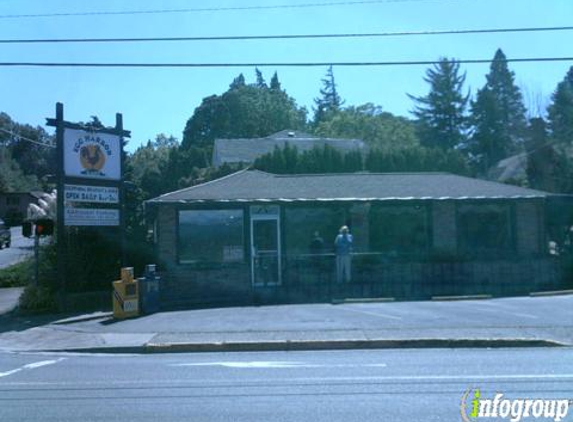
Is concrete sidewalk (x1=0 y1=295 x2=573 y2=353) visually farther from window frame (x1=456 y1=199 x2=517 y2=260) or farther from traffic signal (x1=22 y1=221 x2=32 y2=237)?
window frame (x1=456 y1=199 x2=517 y2=260)

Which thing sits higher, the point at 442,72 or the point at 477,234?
the point at 442,72

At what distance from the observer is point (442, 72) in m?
70.1

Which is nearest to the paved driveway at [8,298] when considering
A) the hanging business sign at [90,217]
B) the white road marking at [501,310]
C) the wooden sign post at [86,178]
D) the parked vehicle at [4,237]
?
the wooden sign post at [86,178]

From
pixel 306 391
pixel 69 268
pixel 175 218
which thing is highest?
pixel 175 218

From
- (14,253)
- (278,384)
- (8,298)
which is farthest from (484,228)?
(14,253)

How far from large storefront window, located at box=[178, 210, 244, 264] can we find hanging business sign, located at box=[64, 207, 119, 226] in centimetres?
252

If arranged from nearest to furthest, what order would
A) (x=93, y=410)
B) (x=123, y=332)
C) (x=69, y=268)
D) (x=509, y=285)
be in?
(x=93, y=410), (x=123, y=332), (x=69, y=268), (x=509, y=285)

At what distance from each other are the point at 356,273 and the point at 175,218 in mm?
5969

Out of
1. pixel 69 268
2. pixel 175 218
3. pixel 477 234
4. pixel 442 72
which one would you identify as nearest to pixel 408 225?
pixel 477 234

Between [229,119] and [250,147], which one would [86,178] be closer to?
[250,147]

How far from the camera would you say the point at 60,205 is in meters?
19.7

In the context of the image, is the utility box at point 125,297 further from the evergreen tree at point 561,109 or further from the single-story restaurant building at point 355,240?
the evergreen tree at point 561,109

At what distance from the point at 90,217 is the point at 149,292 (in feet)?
9.90

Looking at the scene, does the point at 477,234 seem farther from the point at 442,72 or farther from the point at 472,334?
the point at 442,72
